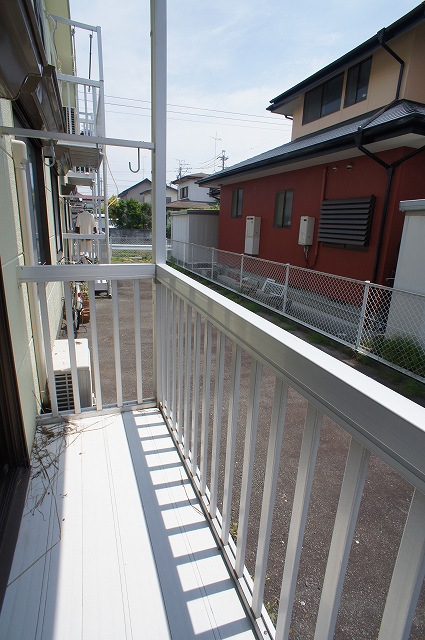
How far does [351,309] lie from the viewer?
17.6 ft

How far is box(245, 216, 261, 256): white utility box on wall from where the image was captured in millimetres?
8750

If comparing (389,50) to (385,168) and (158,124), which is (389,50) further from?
(158,124)

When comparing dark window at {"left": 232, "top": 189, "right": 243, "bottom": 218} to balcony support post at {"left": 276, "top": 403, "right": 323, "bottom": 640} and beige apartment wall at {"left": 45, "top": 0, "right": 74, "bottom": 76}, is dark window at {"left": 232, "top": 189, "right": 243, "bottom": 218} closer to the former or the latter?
beige apartment wall at {"left": 45, "top": 0, "right": 74, "bottom": 76}

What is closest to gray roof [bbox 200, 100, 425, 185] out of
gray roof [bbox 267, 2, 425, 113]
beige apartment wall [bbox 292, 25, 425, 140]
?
beige apartment wall [bbox 292, 25, 425, 140]

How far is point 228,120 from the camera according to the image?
23359 mm

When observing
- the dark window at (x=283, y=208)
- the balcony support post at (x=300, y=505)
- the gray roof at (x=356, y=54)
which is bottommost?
the balcony support post at (x=300, y=505)

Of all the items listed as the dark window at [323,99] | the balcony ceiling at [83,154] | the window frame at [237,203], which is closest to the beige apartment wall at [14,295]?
the balcony ceiling at [83,154]

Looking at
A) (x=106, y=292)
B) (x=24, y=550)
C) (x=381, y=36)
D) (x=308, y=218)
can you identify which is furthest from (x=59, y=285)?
(x=381, y=36)

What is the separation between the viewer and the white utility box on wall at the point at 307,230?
693 cm

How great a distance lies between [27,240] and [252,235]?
23.8 ft

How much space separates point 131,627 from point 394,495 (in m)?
1.71

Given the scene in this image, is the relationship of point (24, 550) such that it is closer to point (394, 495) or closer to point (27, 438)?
point (27, 438)

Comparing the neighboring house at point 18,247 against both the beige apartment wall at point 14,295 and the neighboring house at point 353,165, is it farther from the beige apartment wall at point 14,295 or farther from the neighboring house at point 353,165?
the neighboring house at point 353,165

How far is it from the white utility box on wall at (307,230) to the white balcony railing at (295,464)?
16.3 ft
